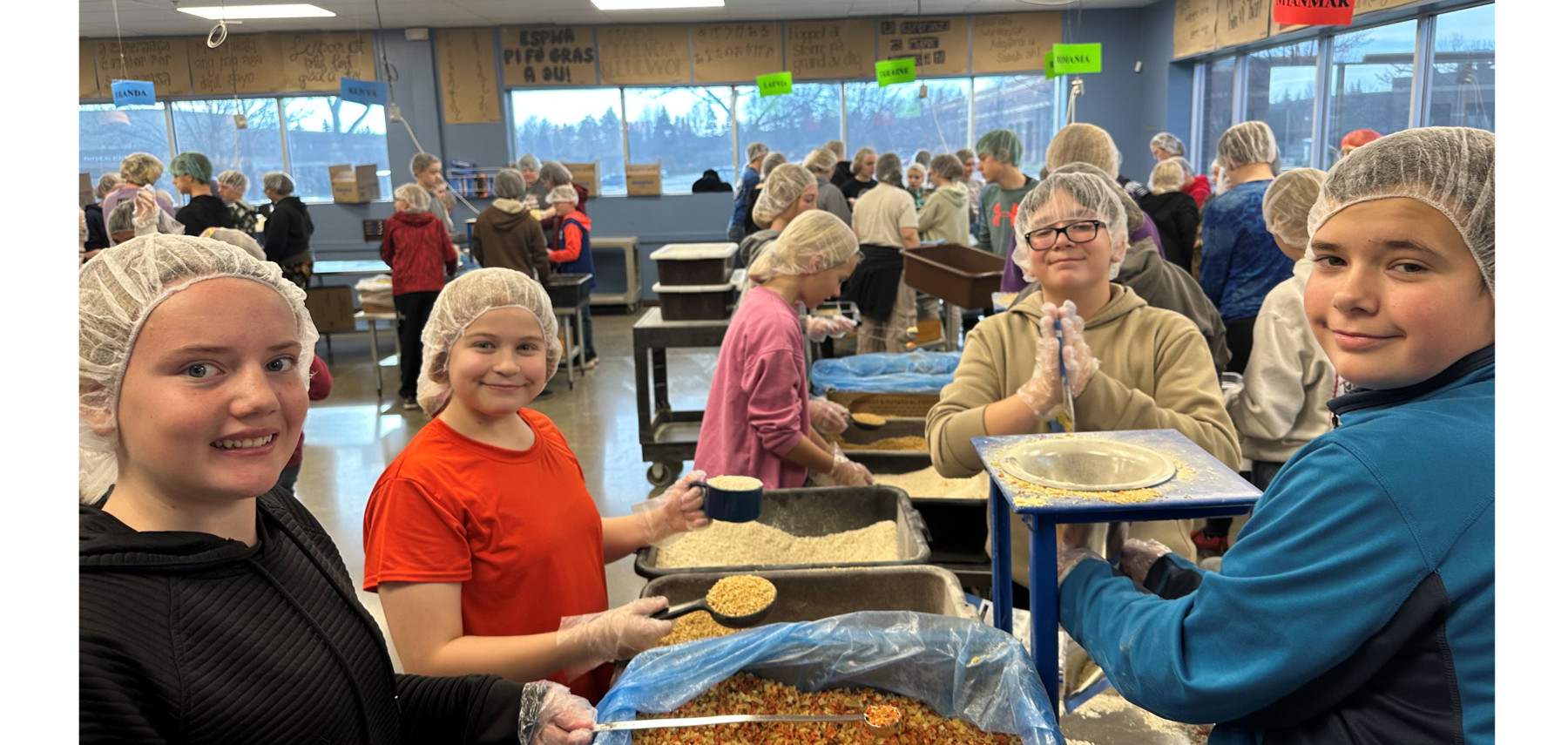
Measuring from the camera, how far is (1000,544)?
1391 mm

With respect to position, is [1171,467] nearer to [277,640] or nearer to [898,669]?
[898,669]

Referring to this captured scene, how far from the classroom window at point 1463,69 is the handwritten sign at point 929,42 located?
5.22 meters

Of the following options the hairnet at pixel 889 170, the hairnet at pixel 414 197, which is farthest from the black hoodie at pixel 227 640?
the hairnet at pixel 889 170

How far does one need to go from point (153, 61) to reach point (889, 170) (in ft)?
28.3

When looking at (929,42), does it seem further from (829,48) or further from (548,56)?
(548,56)

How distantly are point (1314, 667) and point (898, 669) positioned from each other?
68cm

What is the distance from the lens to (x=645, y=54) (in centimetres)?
1005

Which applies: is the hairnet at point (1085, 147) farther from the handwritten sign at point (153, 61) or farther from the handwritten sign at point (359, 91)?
the handwritten sign at point (153, 61)

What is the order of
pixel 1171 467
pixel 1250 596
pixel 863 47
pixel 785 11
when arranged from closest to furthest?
pixel 1250 596 < pixel 1171 467 < pixel 785 11 < pixel 863 47

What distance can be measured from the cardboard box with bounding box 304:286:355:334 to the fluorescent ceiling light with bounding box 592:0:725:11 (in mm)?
3498

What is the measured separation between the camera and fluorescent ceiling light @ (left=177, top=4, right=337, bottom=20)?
306 inches

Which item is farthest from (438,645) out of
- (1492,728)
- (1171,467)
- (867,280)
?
(867,280)

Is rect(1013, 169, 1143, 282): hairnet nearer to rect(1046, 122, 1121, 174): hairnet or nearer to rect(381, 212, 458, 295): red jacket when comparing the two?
rect(1046, 122, 1121, 174): hairnet

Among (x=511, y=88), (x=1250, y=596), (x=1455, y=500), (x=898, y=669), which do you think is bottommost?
(x=898, y=669)
